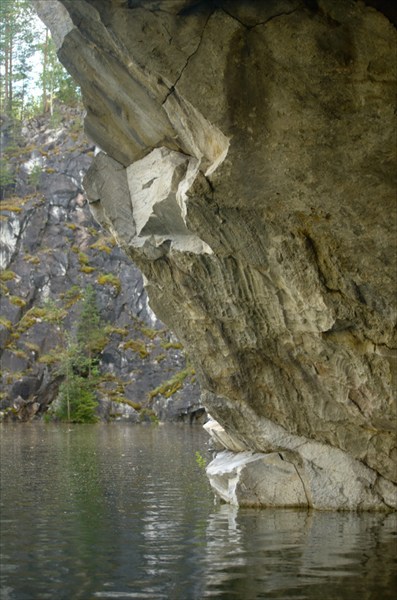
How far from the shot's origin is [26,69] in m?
116

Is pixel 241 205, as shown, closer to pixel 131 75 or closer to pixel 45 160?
pixel 131 75

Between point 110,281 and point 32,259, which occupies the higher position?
point 32,259

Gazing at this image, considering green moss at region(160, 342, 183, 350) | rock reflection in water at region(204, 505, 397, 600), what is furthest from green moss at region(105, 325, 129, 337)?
rock reflection in water at region(204, 505, 397, 600)

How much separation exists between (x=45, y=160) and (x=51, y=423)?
1618 inches

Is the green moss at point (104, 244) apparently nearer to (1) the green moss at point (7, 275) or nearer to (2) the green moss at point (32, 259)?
(2) the green moss at point (32, 259)

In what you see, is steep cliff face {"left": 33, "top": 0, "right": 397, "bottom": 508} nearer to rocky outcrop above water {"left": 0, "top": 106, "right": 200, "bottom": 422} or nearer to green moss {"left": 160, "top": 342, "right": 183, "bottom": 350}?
rocky outcrop above water {"left": 0, "top": 106, "right": 200, "bottom": 422}

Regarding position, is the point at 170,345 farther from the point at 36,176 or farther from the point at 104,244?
the point at 36,176

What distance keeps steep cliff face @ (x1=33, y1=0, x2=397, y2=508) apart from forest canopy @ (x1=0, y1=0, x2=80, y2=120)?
92.7m

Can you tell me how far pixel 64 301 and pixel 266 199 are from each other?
78.3 metres

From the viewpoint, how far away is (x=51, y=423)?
252 ft

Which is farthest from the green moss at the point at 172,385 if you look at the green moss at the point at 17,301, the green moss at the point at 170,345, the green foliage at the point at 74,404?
the green moss at the point at 17,301

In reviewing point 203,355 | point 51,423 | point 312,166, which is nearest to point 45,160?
point 51,423

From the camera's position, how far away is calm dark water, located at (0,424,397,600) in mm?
12617

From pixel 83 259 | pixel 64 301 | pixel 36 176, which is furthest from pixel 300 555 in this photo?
pixel 36 176
